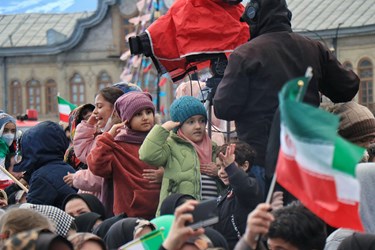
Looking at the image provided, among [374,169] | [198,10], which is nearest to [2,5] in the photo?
[198,10]

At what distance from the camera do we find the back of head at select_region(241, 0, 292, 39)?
29.9 ft

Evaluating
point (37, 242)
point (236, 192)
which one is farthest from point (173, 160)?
point (37, 242)

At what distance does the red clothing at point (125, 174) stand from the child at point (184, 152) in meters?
0.32

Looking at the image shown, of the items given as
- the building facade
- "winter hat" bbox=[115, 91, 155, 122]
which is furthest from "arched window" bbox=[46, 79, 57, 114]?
"winter hat" bbox=[115, 91, 155, 122]

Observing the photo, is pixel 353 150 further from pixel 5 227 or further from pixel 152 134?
pixel 152 134

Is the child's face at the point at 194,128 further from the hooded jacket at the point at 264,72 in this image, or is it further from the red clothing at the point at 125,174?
the hooded jacket at the point at 264,72

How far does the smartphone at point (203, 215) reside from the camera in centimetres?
684

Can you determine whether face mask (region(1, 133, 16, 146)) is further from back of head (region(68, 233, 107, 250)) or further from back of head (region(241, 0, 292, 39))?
back of head (region(68, 233, 107, 250))

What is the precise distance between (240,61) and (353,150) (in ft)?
8.96

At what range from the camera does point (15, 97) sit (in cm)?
6397

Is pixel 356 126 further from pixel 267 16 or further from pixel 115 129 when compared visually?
pixel 115 129

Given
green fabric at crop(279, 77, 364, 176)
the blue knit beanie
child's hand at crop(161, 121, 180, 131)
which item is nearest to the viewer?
green fabric at crop(279, 77, 364, 176)

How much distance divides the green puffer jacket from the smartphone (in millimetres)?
2286

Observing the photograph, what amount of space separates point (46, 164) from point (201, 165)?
1.81 m
